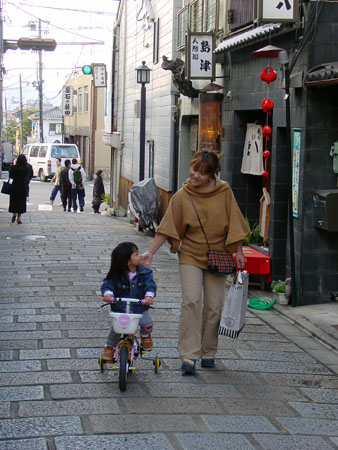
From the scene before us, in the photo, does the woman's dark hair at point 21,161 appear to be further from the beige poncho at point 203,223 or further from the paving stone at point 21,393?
the paving stone at point 21,393

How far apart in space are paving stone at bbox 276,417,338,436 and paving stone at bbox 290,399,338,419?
0.39 ft

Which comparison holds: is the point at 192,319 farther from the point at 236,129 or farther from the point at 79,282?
the point at 236,129

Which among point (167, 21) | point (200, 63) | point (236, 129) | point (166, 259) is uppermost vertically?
point (167, 21)

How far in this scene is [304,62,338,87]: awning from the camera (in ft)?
28.6

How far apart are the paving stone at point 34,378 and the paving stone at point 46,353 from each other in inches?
20.2

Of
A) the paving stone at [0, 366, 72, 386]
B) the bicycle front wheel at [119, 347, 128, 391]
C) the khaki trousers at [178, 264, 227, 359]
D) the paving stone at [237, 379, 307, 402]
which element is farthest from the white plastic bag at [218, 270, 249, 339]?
the paving stone at [0, 366, 72, 386]

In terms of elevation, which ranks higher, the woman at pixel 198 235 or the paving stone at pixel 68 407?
the woman at pixel 198 235

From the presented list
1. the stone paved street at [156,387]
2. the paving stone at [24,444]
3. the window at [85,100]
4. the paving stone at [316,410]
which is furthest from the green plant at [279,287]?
the window at [85,100]

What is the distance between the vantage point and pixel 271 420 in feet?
18.6

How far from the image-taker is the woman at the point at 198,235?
22.0 feet

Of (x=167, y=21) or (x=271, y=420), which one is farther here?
(x=167, y=21)

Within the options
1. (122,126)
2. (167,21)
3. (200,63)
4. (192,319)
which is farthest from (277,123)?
(122,126)

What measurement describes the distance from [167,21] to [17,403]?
15.6m

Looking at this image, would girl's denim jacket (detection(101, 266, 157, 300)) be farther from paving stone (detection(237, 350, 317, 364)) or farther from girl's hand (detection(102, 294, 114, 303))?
paving stone (detection(237, 350, 317, 364))
